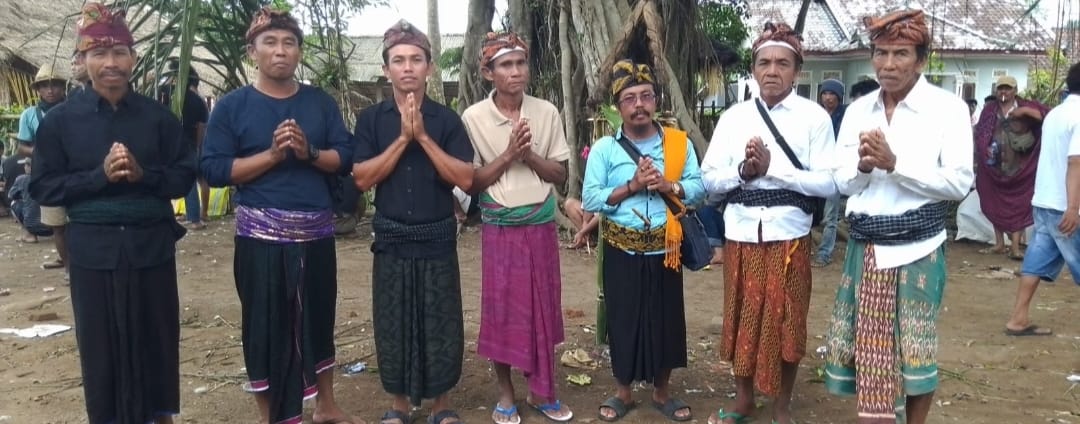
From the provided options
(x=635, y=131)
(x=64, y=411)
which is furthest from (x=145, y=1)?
(x=635, y=131)

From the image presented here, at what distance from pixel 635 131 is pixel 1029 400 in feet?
8.02

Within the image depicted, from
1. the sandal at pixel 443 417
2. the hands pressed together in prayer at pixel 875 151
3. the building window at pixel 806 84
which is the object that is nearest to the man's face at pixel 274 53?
the sandal at pixel 443 417

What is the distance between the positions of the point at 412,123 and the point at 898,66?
6.23 feet

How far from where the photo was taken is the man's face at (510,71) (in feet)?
11.8

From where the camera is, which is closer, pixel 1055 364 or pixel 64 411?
pixel 64 411

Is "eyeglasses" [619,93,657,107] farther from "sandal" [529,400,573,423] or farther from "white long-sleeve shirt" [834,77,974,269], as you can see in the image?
"sandal" [529,400,573,423]

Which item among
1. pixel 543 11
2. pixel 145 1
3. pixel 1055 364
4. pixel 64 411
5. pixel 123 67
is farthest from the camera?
pixel 543 11

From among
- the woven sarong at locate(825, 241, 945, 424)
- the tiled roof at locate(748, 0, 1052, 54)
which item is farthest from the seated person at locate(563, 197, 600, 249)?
the tiled roof at locate(748, 0, 1052, 54)

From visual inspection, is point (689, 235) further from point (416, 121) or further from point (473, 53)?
point (473, 53)

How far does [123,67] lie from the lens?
3.12 m

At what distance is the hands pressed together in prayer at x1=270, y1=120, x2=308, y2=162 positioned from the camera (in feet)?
10.2

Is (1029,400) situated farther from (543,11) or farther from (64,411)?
(543,11)

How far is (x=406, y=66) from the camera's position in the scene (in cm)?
342

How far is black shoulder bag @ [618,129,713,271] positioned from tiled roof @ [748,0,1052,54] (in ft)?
51.3
